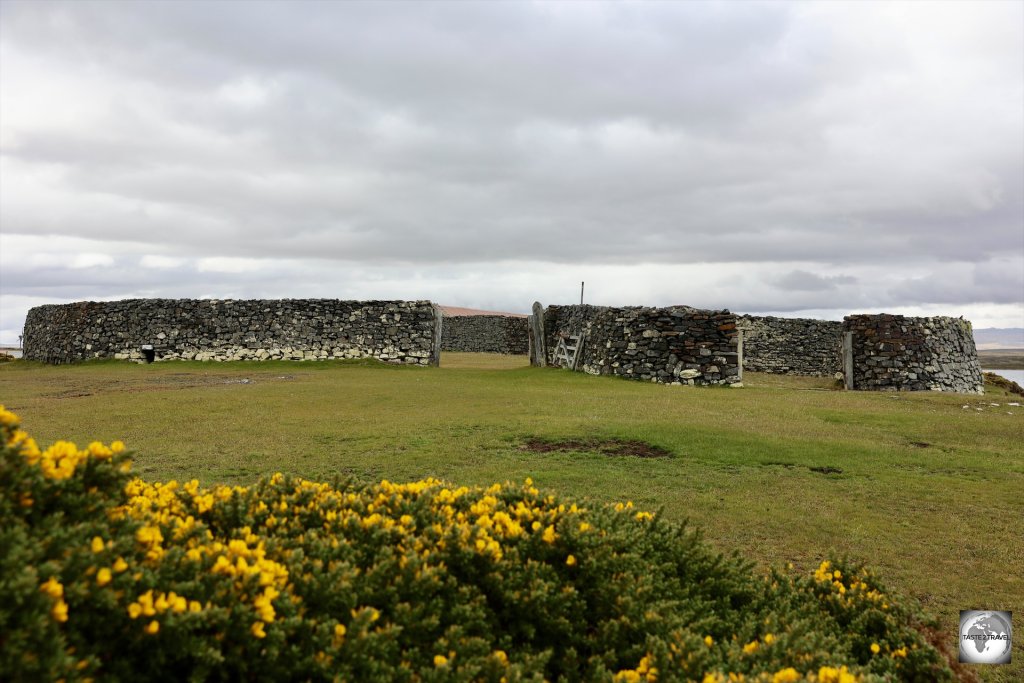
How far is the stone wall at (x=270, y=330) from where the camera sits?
27.0m

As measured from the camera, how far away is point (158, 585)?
2.64m

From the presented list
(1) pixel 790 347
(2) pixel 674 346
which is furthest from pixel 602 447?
(1) pixel 790 347

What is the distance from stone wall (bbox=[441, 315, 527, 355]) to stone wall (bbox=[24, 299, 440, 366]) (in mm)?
20951

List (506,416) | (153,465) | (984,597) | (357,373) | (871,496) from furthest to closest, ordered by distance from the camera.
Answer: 1. (357,373)
2. (506,416)
3. (153,465)
4. (871,496)
5. (984,597)

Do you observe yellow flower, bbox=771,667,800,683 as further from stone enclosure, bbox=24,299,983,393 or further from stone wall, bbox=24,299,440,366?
stone wall, bbox=24,299,440,366

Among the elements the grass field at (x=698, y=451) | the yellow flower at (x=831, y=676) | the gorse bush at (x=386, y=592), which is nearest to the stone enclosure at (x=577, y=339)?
the grass field at (x=698, y=451)

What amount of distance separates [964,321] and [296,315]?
25.9 m

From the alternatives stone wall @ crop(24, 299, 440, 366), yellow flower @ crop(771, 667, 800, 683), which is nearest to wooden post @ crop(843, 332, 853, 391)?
stone wall @ crop(24, 299, 440, 366)

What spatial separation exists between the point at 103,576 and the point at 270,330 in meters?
25.9

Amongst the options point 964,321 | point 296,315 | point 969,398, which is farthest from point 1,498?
point 964,321

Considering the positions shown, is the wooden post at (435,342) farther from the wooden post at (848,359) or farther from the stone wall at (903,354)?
the stone wall at (903,354)

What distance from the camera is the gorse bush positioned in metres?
2.44

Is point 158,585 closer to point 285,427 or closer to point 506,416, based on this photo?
point 285,427
